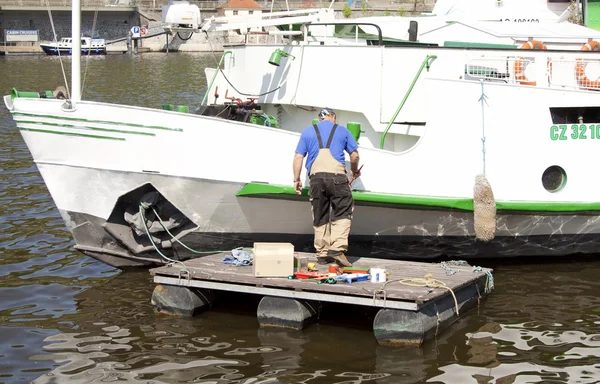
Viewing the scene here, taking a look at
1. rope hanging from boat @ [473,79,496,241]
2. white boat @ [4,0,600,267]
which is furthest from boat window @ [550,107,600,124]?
rope hanging from boat @ [473,79,496,241]

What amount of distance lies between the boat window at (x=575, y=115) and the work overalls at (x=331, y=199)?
2898mm

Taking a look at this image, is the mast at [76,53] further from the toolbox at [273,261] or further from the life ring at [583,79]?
the life ring at [583,79]

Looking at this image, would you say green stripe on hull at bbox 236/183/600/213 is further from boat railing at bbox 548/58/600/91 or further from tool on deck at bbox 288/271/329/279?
boat railing at bbox 548/58/600/91

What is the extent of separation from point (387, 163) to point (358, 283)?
73.3 inches

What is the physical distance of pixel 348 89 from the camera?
444 inches

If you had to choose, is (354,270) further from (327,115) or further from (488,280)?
(327,115)

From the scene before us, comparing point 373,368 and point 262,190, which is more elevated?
point 262,190

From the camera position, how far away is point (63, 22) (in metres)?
76.1

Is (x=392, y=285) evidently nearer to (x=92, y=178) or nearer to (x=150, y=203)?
(x=150, y=203)

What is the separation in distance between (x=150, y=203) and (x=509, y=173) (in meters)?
4.22

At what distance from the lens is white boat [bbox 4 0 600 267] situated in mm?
9953

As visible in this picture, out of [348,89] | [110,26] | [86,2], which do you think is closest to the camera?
[348,89]

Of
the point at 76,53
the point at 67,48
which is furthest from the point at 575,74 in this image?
the point at 67,48

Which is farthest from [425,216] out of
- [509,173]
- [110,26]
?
[110,26]
